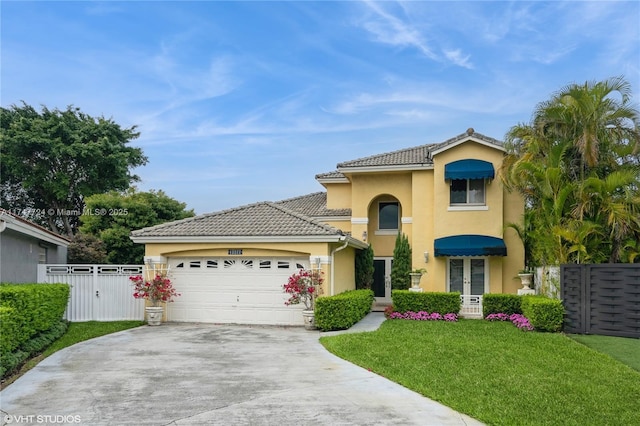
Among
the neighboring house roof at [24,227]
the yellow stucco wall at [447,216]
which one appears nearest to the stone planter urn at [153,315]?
the neighboring house roof at [24,227]

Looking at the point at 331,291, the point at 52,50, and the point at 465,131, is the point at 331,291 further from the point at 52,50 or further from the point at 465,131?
the point at 52,50

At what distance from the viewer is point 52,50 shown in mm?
16641

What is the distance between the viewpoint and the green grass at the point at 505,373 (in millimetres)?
7719

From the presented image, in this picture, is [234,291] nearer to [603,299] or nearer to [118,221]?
[603,299]

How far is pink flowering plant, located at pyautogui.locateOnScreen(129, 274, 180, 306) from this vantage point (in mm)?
17781

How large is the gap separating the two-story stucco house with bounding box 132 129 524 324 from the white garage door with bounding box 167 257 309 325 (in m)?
0.04

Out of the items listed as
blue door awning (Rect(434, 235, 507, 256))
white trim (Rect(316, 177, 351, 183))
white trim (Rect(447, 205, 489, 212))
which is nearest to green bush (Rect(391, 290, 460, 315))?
blue door awning (Rect(434, 235, 507, 256))

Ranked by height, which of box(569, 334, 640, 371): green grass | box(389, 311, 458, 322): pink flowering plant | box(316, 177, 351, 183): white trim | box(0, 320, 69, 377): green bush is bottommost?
box(389, 311, 458, 322): pink flowering plant

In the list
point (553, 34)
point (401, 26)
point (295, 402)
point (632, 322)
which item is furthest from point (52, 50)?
point (632, 322)

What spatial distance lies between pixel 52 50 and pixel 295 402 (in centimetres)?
1472

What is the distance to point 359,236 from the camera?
24625 mm

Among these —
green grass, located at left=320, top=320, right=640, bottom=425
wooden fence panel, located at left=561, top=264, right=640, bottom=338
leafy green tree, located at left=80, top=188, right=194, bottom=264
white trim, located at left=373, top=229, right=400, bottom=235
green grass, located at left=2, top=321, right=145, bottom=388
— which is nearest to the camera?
green grass, located at left=320, top=320, right=640, bottom=425

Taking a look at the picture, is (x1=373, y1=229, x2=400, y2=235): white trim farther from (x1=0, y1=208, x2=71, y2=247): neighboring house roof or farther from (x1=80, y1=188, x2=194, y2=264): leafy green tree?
(x1=80, y1=188, x2=194, y2=264): leafy green tree

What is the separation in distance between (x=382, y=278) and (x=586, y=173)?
34.9 ft
